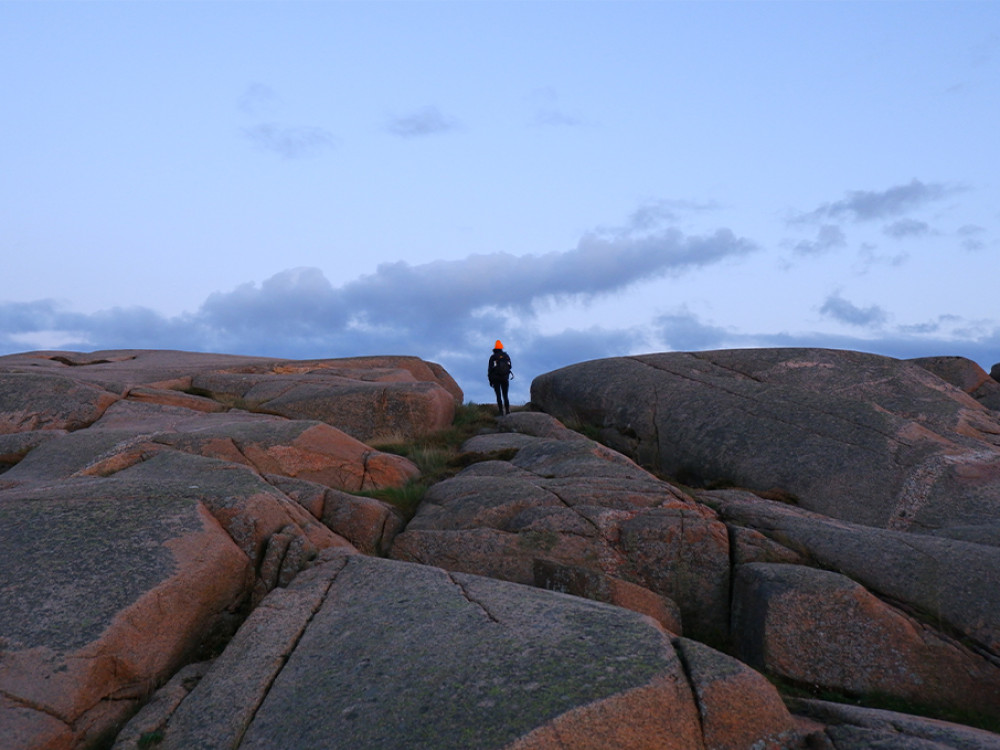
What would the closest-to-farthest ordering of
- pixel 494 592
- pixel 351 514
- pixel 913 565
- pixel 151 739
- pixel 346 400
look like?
pixel 151 739, pixel 494 592, pixel 913 565, pixel 351 514, pixel 346 400

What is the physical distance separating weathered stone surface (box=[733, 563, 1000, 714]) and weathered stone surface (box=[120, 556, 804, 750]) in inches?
105

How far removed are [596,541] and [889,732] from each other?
5.05 metres

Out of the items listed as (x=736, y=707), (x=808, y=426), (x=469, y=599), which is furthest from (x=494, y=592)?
(x=808, y=426)

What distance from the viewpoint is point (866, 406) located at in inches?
738

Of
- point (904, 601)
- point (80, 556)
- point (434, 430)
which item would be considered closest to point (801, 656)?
point (904, 601)

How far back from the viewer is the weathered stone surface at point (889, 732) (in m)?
6.38

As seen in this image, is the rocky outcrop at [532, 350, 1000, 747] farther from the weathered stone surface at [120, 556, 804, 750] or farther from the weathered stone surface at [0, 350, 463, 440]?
the weathered stone surface at [0, 350, 463, 440]

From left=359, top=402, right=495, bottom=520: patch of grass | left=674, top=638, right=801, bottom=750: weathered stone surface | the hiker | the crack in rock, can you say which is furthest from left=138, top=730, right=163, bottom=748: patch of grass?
the hiker

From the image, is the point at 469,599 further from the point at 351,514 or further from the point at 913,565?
the point at 913,565

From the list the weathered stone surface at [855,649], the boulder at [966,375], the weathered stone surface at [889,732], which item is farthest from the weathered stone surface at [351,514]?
the boulder at [966,375]

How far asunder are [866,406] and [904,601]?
31.1 ft

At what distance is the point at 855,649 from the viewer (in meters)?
9.27

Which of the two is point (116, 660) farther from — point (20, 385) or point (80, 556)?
point (20, 385)

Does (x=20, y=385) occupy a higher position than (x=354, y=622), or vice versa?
(x=20, y=385)
